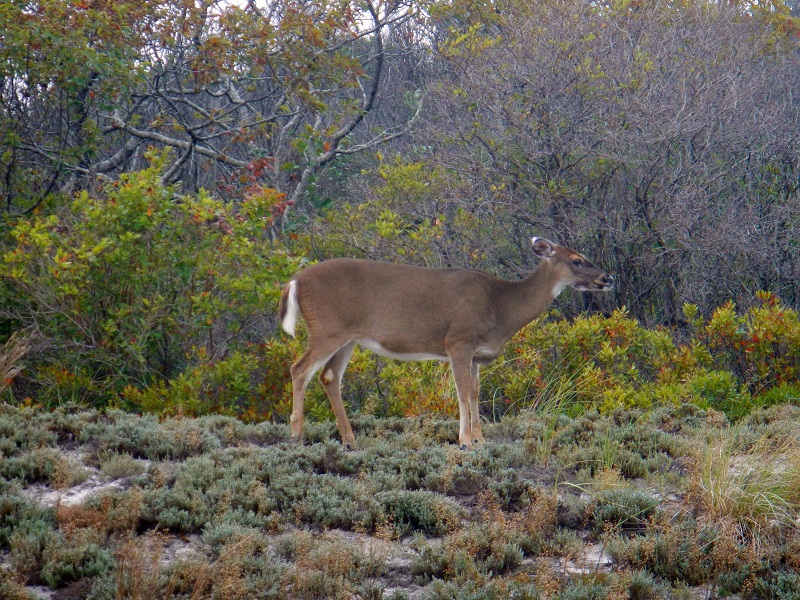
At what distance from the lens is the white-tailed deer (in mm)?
7547

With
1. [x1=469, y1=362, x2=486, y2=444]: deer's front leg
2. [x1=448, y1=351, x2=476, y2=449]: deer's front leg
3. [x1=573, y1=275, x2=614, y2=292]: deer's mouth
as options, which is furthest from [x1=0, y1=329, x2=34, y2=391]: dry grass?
[x1=573, y1=275, x2=614, y2=292]: deer's mouth

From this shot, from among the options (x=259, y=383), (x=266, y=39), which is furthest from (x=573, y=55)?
(x=259, y=383)

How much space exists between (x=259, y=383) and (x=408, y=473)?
355cm

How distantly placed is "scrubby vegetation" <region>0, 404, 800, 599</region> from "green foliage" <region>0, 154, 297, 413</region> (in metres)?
1.89

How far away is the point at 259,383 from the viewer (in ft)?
32.1

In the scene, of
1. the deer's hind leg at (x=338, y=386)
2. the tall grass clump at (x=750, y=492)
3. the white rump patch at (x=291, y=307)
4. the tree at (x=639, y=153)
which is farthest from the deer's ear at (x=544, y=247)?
the tree at (x=639, y=153)

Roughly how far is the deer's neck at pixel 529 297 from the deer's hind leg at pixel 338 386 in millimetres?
1361

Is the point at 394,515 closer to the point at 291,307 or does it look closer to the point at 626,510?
the point at 626,510

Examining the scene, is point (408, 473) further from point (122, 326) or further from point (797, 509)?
point (122, 326)

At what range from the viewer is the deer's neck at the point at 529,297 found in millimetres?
8133

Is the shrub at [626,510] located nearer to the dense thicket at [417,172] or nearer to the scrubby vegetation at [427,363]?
the scrubby vegetation at [427,363]

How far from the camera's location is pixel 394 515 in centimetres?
582

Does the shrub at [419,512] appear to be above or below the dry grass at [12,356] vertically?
below

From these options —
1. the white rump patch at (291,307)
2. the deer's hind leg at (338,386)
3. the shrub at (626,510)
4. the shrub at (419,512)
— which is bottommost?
the shrub at (626,510)
